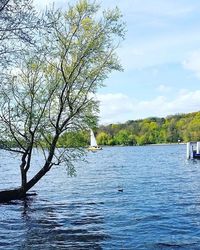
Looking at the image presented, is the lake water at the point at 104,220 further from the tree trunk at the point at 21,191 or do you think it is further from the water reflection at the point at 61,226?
the tree trunk at the point at 21,191

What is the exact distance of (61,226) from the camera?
2288 centimetres

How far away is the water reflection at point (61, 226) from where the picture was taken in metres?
19.0

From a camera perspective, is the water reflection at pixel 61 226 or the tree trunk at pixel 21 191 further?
the tree trunk at pixel 21 191

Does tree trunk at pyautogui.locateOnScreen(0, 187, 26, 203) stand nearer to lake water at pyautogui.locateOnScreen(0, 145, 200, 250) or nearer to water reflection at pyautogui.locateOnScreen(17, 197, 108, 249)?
lake water at pyautogui.locateOnScreen(0, 145, 200, 250)

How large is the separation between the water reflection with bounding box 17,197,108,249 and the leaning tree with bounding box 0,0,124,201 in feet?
11.4

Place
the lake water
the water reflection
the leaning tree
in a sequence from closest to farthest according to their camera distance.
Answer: the water reflection → the lake water → the leaning tree

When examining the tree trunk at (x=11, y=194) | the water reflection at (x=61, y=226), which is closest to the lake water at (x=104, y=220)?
the water reflection at (x=61, y=226)

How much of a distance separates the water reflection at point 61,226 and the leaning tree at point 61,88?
347 cm

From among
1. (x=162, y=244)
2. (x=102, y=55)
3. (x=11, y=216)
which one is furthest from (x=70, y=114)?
(x=162, y=244)

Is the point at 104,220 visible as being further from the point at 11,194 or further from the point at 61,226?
the point at 11,194

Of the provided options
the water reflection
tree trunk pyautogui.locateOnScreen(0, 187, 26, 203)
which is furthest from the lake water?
tree trunk pyautogui.locateOnScreen(0, 187, 26, 203)

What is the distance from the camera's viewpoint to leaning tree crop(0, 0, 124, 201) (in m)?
30.6

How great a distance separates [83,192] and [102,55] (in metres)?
13.4

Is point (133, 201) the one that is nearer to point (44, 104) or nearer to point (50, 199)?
point (50, 199)
